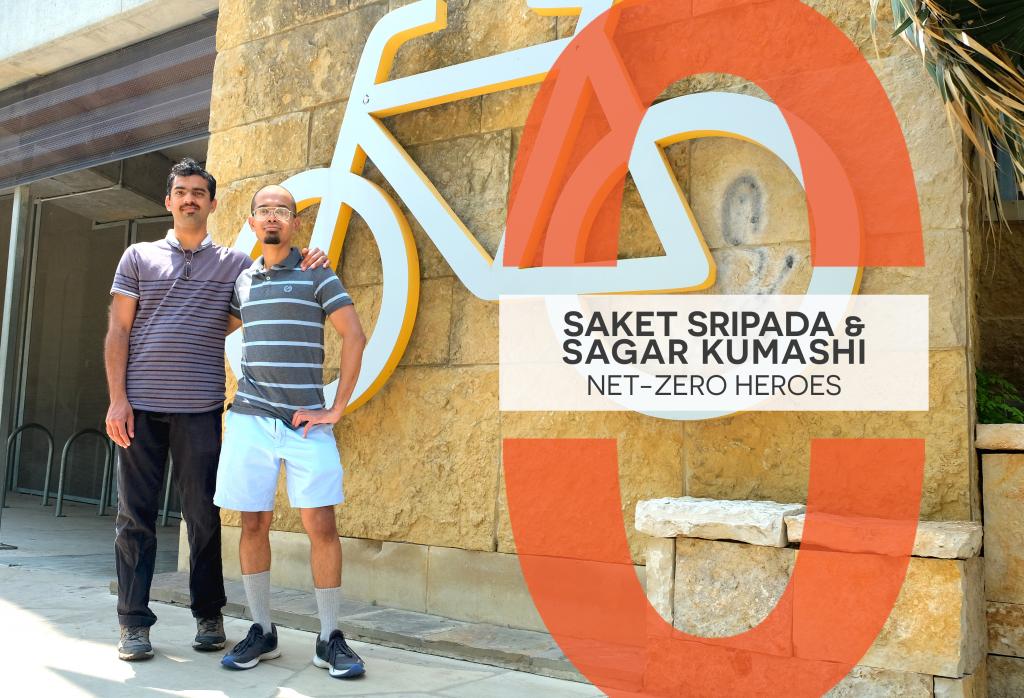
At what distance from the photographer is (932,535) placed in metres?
2.47

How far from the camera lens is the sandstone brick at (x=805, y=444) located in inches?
113

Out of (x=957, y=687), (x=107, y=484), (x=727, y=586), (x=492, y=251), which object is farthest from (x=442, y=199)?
(x=107, y=484)

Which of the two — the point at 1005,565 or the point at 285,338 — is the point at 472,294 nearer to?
the point at 285,338

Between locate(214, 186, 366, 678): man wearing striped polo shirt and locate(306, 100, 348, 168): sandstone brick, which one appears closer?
locate(214, 186, 366, 678): man wearing striped polo shirt

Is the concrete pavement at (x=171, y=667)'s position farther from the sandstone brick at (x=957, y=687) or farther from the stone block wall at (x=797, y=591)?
the sandstone brick at (x=957, y=687)

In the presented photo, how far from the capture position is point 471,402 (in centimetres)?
381

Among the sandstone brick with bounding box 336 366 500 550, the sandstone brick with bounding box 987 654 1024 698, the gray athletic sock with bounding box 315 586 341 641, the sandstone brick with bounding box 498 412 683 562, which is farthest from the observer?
the sandstone brick with bounding box 336 366 500 550

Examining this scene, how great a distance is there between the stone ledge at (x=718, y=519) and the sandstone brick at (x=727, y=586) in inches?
1.4

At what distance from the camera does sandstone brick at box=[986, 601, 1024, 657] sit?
2775 millimetres

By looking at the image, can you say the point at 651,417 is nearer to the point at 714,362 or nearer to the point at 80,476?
the point at 714,362

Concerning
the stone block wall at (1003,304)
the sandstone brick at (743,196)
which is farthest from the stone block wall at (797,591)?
the stone block wall at (1003,304)

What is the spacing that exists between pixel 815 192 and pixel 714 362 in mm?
690

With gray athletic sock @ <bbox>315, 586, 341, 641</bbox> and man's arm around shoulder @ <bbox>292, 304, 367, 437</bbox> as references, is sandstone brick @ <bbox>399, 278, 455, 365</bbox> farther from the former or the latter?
gray athletic sock @ <bbox>315, 586, 341, 641</bbox>

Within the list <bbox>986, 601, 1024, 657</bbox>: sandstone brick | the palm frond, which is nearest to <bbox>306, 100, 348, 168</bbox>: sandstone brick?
the palm frond
